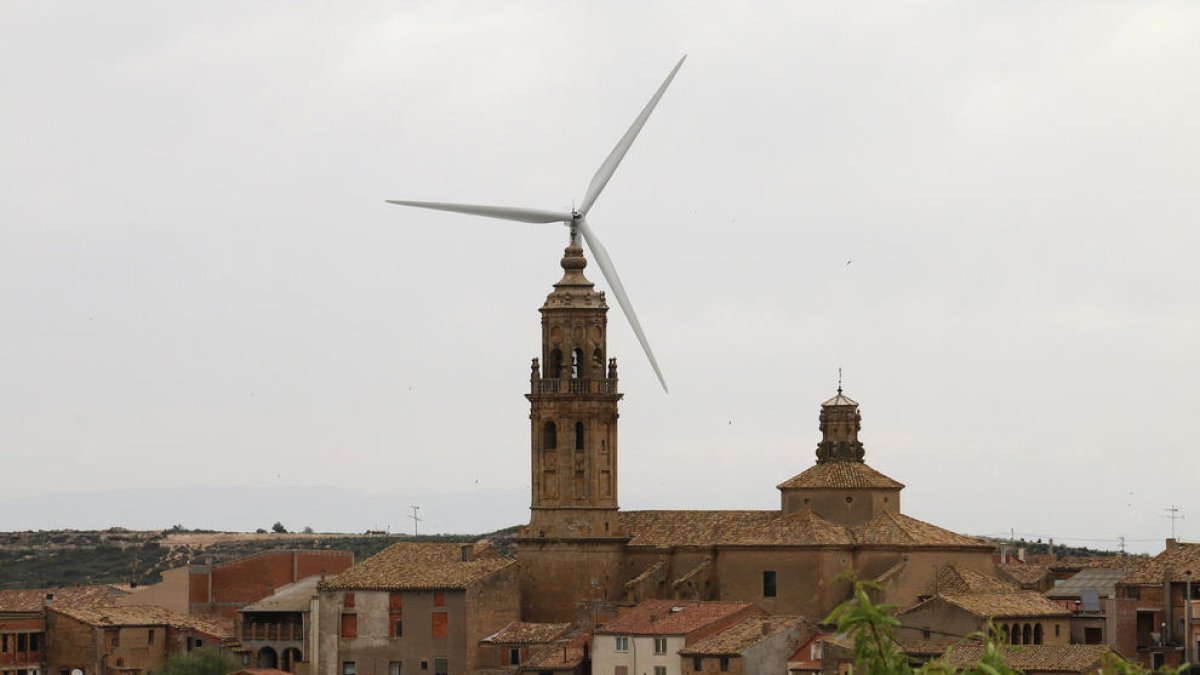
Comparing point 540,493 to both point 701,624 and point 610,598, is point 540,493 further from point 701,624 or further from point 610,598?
point 701,624

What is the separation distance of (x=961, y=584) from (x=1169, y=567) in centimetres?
866

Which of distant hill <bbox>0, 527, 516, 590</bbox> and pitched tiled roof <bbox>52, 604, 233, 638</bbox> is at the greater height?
distant hill <bbox>0, 527, 516, 590</bbox>

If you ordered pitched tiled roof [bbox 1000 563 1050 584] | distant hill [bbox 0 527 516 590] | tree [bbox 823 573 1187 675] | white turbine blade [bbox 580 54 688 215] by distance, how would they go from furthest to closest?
1. distant hill [bbox 0 527 516 590]
2. pitched tiled roof [bbox 1000 563 1050 584]
3. white turbine blade [bbox 580 54 688 215]
4. tree [bbox 823 573 1187 675]

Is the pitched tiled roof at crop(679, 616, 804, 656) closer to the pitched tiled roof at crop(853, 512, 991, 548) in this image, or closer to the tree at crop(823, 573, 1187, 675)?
the pitched tiled roof at crop(853, 512, 991, 548)

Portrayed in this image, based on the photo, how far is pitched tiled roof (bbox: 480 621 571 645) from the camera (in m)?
92.7

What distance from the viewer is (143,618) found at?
10325 cm

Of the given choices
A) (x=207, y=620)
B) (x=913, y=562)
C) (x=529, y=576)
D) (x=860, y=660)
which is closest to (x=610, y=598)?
(x=529, y=576)

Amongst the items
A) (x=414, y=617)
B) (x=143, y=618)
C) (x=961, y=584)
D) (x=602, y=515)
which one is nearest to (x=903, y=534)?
(x=961, y=584)

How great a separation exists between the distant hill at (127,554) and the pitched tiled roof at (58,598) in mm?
32192

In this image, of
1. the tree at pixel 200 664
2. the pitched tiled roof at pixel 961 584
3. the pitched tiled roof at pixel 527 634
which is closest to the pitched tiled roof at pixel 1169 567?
the pitched tiled roof at pixel 961 584

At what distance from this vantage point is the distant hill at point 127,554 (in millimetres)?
161500

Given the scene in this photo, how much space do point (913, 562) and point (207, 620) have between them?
97.2 ft

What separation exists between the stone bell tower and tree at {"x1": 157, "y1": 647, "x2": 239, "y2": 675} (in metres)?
11.0

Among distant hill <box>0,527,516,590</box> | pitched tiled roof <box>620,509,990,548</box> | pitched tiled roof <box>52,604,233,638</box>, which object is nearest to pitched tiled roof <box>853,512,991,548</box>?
pitched tiled roof <box>620,509,990,548</box>
